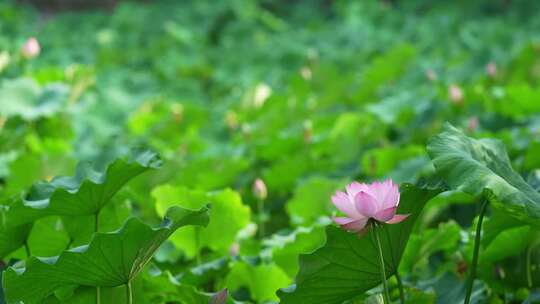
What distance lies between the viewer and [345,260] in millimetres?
1134

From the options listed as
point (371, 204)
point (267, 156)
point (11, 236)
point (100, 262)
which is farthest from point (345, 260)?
point (267, 156)

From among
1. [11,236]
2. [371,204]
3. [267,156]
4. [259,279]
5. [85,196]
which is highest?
[371,204]

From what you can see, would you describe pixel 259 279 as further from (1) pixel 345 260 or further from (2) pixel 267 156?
(2) pixel 267 156

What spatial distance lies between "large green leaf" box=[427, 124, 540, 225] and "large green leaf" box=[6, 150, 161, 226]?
0.42 meters

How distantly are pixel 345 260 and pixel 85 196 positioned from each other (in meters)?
0.39

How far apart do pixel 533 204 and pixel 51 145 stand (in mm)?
1801

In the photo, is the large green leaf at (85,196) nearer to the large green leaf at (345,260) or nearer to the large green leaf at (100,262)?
the large green leaf at (100,262)

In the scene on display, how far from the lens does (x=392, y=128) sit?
112 inches

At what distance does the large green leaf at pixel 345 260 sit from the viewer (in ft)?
3.69

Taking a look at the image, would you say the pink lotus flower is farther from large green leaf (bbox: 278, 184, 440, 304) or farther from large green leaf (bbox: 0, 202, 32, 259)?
large green leaf (bbox: 0, 202, 32, 259)

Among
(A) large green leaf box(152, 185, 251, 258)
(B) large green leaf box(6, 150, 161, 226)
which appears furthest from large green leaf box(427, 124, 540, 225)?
(A) large green leaf box(152, 185, 251, 258)

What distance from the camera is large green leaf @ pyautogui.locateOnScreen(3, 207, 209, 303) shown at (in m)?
1.08

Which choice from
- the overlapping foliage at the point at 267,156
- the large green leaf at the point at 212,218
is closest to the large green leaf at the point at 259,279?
the overlapping foliage at the point at 267,156

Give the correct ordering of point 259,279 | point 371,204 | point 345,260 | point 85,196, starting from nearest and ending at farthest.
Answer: point 371,204 < point 345,260 < point 85,196 < point 259,279
